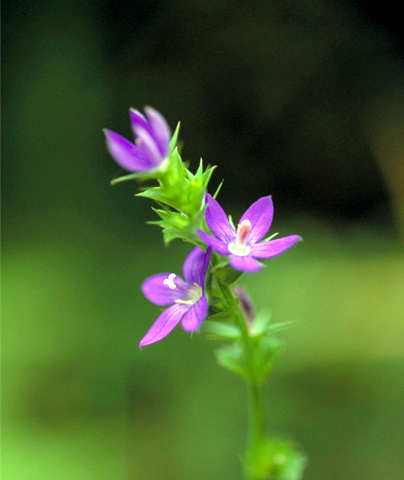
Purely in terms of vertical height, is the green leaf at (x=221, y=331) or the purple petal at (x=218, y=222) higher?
the purple petal at (x=218, y=222)

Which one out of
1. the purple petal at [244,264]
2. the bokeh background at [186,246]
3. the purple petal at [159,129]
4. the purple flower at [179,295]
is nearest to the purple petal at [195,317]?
the purple flower at [179,295]

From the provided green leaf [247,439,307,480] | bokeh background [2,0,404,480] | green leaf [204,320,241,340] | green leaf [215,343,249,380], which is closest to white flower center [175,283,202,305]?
green leaf [204,320,241,340]

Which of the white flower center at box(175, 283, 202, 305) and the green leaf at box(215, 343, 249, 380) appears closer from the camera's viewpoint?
the green leaf at box(215, 343, 249, 380)

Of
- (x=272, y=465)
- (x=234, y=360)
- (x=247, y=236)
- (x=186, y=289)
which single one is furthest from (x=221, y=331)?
(x=272, y=465)

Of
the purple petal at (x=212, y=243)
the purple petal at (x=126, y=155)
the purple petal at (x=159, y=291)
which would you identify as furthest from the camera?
the purple petal at (x=159, y=291)

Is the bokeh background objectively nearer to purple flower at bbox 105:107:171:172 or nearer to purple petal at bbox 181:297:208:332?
purple petal at bbox 181:297:208:332

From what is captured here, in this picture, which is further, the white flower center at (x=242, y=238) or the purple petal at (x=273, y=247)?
the white flower center at (x=242, y=238)

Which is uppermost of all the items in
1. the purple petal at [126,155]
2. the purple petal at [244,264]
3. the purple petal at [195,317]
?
the purple petal at [126,155]

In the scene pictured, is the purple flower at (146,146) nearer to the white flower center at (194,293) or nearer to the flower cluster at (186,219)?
the flower cluster at (186,219)
